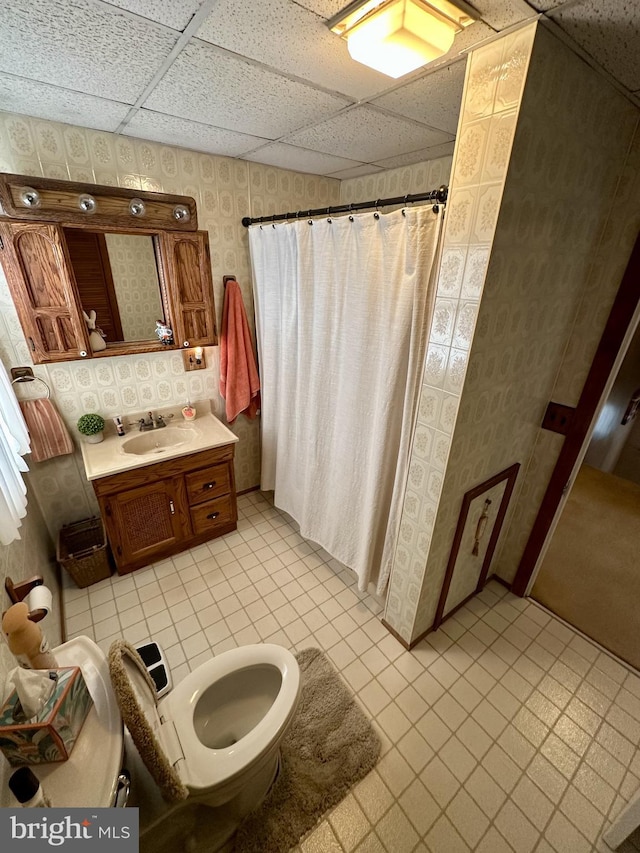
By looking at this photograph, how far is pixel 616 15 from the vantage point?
78 centimetres

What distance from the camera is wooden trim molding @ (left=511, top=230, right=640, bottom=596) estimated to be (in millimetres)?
1415

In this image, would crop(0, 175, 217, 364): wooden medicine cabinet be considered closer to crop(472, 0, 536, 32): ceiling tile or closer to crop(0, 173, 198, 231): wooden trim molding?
crop(0, 173, 198, 231): wooden trim molding

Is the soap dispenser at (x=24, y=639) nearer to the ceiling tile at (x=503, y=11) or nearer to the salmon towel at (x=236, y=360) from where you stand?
the salmon towel at (x=236, y=360)

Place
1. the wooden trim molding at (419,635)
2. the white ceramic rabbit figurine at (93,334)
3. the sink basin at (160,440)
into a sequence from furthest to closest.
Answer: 1. the sink basin at (160,440)
2. the white ceramic rabbit figurine at (93,334)
3. the wooden trim molding at (419,635)

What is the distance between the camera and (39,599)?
1077 mm

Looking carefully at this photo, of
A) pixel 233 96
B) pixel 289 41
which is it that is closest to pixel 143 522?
pixel 233 96

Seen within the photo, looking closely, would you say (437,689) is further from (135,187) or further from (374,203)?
(135,187)

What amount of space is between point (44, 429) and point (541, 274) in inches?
94.3

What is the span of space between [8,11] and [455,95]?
126cm

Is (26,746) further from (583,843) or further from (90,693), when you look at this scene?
(583,843)

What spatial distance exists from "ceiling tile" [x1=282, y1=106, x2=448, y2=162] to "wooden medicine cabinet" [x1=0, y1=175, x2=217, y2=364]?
0.80 meters

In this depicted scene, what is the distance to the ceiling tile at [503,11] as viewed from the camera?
780mm

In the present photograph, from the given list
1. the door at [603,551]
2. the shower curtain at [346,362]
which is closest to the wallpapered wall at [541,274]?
the shower curtain at [346,362]

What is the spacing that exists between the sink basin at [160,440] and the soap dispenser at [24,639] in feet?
Answer: 4.11
